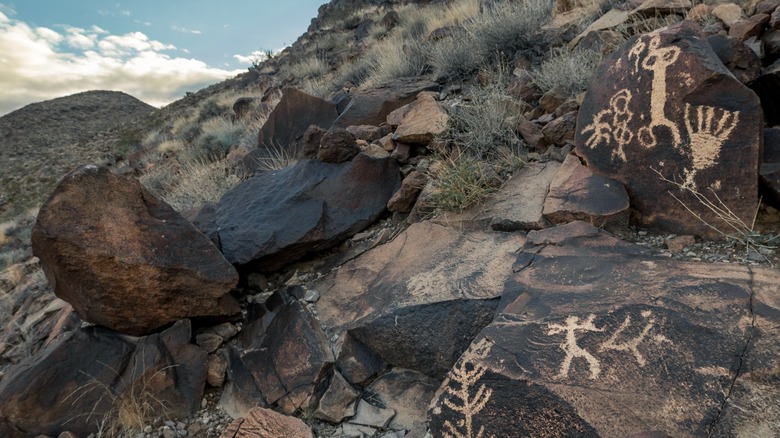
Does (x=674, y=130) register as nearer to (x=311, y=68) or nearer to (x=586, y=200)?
(x=586, y=200)

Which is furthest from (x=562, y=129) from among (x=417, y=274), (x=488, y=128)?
(x=417, y=274)

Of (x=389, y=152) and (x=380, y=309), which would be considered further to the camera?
(x=389, y=152)

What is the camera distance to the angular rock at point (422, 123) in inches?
161

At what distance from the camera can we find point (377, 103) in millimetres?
5391

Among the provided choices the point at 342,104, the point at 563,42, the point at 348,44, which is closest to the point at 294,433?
the point at 342,104

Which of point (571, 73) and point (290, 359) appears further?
point (571, 73)

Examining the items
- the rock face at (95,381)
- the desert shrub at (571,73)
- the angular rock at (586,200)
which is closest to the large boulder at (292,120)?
the desert shrub at (571,73)

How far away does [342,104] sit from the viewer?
19.7ft

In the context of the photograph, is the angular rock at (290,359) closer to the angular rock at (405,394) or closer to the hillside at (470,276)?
the hillside at (470,276)

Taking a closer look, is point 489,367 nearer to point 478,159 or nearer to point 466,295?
point 466,295

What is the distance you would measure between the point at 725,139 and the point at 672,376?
1.45 m

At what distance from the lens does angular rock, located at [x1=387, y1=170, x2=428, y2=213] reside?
3617mm

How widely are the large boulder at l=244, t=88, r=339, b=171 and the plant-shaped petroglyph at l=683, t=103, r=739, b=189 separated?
4.04 meters

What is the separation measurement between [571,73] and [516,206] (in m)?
1.68
